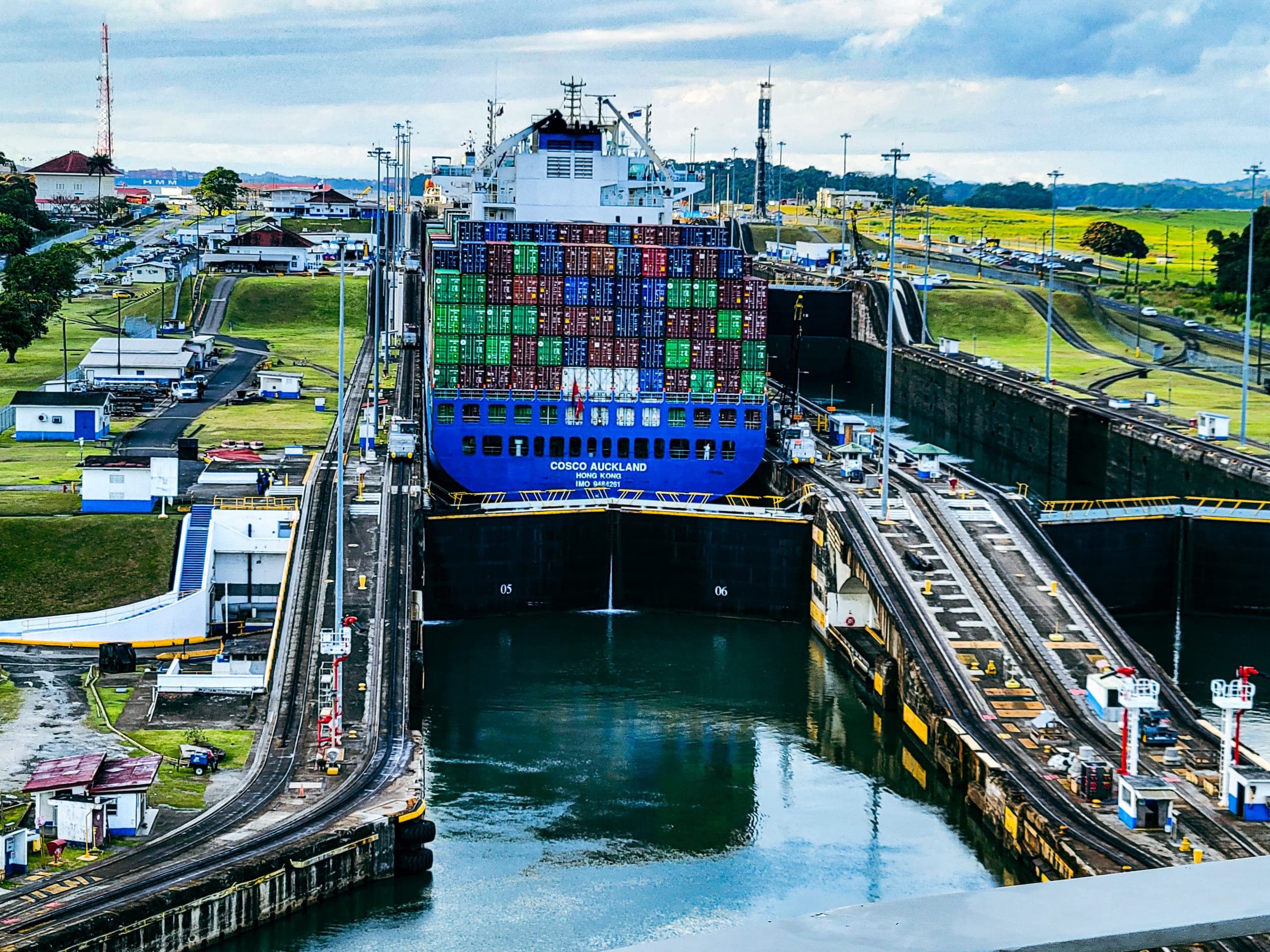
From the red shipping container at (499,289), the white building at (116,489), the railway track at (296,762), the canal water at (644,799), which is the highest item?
the red shipping container at (499,289)

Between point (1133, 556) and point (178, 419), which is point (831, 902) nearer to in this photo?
point (1133, 556)

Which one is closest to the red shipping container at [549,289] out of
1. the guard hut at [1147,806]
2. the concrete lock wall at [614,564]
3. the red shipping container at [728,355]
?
the red shipping container at [728,355]

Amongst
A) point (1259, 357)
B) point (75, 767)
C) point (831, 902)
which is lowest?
point (831, 902)

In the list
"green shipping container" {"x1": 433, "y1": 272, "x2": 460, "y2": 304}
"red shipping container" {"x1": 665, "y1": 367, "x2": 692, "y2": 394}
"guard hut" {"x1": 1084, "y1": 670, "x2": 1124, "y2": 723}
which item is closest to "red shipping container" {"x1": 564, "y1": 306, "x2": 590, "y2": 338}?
"red shipping container" {"x1": 665, "y1": 367, "x2": 692, "y2": 394}

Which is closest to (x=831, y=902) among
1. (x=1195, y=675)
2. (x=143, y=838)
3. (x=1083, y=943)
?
(x=143, y=838)

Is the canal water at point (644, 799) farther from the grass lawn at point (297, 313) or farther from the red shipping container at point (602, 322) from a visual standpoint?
the grass lawn at point (297, 313)

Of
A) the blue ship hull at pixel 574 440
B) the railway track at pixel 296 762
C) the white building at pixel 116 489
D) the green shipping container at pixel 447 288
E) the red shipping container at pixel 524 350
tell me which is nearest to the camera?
the railway track at pixel 296 762
